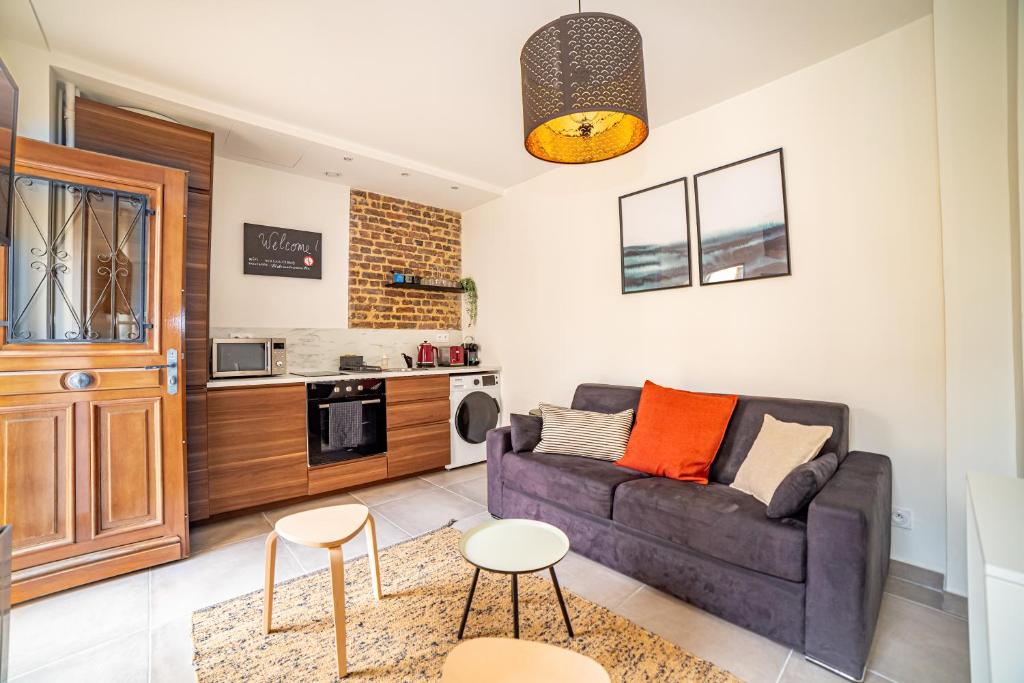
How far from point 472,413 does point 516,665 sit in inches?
131

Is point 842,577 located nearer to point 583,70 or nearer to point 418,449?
point 583,70

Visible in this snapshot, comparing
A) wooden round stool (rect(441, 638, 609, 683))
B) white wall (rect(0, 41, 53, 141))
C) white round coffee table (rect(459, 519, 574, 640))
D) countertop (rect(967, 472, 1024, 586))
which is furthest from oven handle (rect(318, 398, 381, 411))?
countertop (rect(967, 472, 1024, 586))

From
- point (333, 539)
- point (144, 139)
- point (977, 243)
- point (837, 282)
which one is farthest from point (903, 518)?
point (144, 139)

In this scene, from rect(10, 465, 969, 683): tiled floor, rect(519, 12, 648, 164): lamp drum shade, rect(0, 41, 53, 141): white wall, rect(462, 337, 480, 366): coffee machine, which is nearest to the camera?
rect(519, 12, 648, 164): lamp drum shade

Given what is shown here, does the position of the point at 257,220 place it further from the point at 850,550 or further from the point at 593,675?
the point at 850,550

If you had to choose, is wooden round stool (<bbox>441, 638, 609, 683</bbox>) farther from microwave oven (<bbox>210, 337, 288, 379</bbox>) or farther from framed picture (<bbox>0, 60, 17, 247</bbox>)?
microwave oven (<bbox>210, 337, 288, 379</bbox>)

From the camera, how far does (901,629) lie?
184 centimetres

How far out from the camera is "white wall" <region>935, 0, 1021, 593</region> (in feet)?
6.14

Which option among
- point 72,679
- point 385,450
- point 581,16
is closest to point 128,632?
point 72,679

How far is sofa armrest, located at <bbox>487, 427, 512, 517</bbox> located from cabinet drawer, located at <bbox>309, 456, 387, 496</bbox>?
1.20 m

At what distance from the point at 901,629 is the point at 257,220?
192 inches

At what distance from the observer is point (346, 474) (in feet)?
11.6

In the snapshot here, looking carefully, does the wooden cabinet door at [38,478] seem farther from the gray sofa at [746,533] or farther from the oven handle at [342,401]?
the gray sofa at [746,533]

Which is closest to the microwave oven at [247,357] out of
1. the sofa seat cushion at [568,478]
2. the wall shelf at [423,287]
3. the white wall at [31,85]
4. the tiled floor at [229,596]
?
the tiled floor at [229,596]
